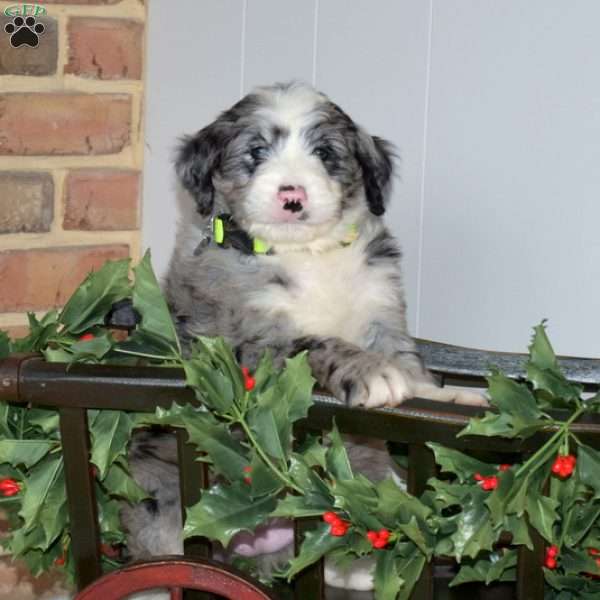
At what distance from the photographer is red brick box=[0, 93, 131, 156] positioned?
3.31 meters

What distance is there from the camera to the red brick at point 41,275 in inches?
131

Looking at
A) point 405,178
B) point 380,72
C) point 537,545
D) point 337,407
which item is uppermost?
point 380,72

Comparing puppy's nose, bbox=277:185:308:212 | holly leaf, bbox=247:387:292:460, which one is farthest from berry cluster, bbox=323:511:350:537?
puppy's nose, bbox=277:185:308:212

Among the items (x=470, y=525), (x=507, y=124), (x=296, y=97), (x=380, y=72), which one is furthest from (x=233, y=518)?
(x=380, y=72)

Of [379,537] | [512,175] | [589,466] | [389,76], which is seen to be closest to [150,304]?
[379,537]

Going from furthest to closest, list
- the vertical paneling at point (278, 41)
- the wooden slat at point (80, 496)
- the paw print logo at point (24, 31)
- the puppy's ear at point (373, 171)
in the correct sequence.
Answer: the paw print logo at point (24, 31) → the vertical paneling at point (278, 41) → the puppy's ear at point (373, 171) → the wooden slat at point (80, 496)

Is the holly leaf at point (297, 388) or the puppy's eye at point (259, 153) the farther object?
the puppy's eye at point (259, 153)

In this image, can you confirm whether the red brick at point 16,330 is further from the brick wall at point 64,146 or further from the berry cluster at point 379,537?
the berry cluster at point 379,537

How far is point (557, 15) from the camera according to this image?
2592 millimetres

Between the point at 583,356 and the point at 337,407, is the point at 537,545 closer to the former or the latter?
the point at 337,407

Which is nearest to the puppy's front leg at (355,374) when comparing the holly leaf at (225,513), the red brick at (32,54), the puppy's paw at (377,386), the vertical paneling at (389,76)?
the puppy's paw at (377,386)

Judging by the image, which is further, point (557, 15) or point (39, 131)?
point (39, 131)

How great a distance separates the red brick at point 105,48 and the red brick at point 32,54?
0.16ft

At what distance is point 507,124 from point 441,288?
447 millimetres
